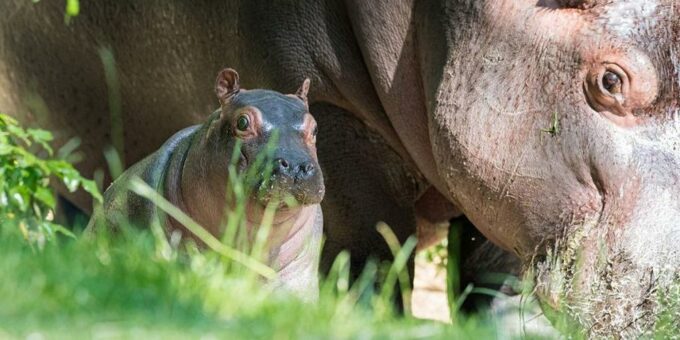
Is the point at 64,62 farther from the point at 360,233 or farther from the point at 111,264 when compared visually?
the point at 111,264

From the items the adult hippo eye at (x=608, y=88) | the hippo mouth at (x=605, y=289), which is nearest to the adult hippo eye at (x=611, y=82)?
the adult hippo eye at (x=608, y=88)

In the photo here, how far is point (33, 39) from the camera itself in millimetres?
7297

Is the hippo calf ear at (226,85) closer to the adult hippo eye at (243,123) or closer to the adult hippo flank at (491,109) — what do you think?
the adult hippo eye at (243,123)

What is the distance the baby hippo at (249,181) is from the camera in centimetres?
480

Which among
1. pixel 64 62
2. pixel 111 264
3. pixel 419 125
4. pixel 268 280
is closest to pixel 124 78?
pixel 64 62

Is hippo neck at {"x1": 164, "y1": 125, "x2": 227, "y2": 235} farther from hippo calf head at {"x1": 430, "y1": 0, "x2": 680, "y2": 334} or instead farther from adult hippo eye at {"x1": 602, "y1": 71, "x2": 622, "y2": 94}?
adult hippo eye at {"x1": 602, "y1": 71, "x2": 622, "y2": 94}

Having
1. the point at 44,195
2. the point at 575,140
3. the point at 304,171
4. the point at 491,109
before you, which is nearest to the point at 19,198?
the point at 44,195

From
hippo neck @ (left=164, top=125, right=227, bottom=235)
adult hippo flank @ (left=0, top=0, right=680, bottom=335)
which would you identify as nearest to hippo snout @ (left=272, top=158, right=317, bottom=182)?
hippo neck @ (left=164, top=125, right=227, bottom=235)

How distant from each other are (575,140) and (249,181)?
124 centimetres

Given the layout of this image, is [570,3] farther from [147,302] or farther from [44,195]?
[147,302]

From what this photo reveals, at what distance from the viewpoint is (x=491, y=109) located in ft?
17.9

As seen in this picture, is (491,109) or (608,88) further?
(491,109)

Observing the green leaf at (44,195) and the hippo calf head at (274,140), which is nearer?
the hippo calf head at (274,140)

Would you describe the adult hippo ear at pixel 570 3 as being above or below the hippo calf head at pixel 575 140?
above
